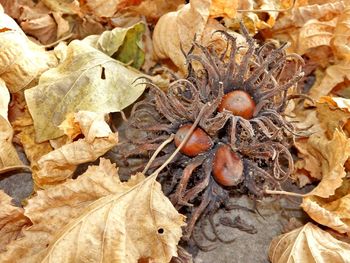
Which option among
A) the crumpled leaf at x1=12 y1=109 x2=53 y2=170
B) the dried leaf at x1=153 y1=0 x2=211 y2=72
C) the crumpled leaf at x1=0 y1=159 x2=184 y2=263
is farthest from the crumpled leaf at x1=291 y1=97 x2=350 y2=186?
the crumpled leaf at x1=12 y1=109 x2=53 y2=170

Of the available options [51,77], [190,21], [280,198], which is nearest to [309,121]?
[280,198]

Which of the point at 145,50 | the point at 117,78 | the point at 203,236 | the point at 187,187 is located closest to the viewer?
the point at 187,187

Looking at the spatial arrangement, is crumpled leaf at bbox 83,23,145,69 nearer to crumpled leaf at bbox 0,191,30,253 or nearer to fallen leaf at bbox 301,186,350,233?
crumpled leaf at bbox 0,191,30,253

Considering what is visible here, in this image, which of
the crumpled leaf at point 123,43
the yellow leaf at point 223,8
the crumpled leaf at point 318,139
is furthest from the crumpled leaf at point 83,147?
the crumpled leaf at point 318,139

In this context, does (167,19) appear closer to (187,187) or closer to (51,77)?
(51,77)

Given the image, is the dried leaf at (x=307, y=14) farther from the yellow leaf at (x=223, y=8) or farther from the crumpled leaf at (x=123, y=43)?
the crumpled leaf at (x=123, y=43)
